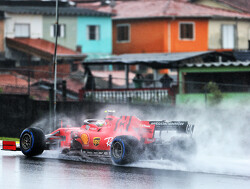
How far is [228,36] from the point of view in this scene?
55375mm

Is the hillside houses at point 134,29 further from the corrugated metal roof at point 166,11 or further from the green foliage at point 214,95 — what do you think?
the green foliage at point 214,95

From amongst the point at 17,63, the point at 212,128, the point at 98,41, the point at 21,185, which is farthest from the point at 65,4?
the point at 21,185

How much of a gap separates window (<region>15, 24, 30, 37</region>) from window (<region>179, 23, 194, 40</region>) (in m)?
12.4

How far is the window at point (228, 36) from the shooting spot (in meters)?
55.1

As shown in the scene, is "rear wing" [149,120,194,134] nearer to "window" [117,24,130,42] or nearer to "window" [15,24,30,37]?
"window" [15,24,30,37]

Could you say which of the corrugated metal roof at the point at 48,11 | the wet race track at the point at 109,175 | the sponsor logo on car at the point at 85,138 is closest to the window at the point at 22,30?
the corrugated metal roof at the point at 48,11

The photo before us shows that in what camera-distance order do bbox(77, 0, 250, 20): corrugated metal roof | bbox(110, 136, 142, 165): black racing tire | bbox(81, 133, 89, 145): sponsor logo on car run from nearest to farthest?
bbox(110, 136, 142, 165): black racing tire, bbox(81, 133, 89, 145): sponsor logo on car, bbox(77, 0, 250, 20): corrugated metal roof

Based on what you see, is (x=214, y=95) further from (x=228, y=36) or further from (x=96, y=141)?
(x=228, y=36)

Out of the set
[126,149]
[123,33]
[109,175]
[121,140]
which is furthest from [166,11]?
[109,175]

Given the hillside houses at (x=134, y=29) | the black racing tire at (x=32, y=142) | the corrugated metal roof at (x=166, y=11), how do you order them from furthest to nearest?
the corrugated metal roof at (x=166, y=11) → the hillside houses at (x=134, y=29) → the black racing tire at (x=32, y=142)

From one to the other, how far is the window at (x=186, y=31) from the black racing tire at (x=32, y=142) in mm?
37895

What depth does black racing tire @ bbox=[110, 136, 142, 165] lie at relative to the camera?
592 inches

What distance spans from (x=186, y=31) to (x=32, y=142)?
38.5 m

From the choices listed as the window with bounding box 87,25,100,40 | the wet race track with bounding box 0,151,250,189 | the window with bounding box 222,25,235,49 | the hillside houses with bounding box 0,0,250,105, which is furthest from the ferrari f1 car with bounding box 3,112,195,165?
the window with bounding box 222,25,235,49
